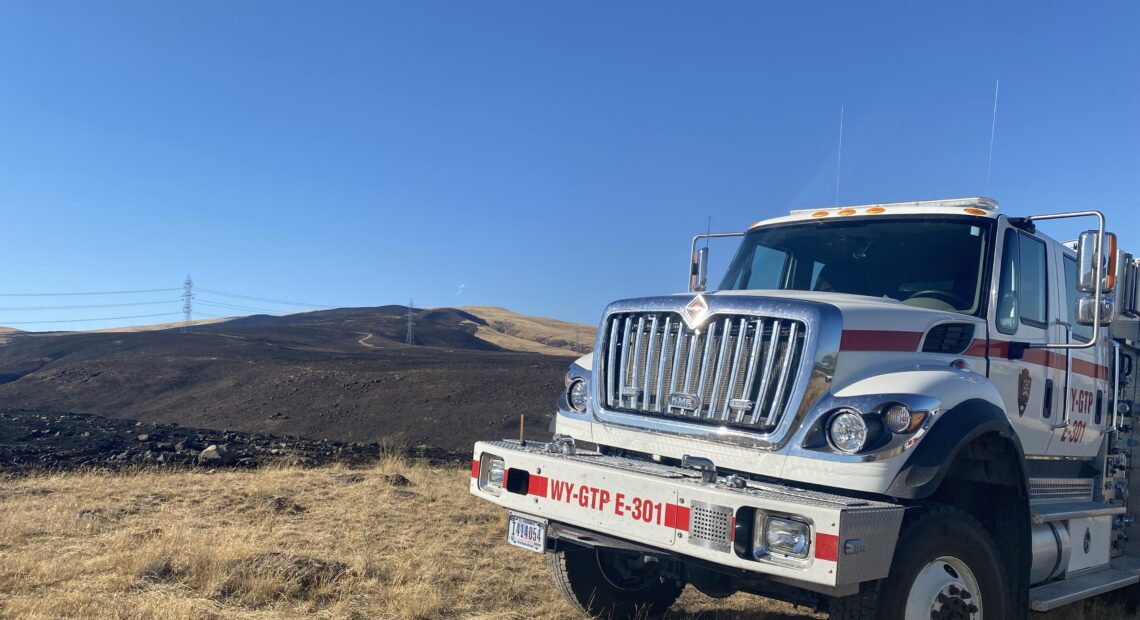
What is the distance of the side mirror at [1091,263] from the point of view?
17.3 feet

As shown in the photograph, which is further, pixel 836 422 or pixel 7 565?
pixel 7 565

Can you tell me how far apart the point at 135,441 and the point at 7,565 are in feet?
30.4

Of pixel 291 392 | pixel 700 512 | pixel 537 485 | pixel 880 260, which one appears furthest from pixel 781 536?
pixel 291 392

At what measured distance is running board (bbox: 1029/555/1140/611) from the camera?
17.4ft

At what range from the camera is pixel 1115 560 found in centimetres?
679

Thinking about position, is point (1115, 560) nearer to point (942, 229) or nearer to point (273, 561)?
point (942, 229)

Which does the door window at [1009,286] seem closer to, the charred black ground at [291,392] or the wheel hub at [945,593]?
the wheel hub at [945,593]

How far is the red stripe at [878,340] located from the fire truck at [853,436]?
1cm

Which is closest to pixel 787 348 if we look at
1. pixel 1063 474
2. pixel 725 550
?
pixel 725 550

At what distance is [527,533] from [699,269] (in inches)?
129

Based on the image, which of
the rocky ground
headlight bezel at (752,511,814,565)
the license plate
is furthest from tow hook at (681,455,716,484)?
the rocky ground

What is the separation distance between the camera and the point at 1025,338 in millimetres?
5723

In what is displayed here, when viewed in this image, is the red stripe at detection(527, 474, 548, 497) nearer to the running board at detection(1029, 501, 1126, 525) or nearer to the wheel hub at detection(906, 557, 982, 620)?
the wheel hub at detection(906, 557, 982, 620)

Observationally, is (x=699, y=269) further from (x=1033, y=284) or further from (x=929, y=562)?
(x=929, y=562)
